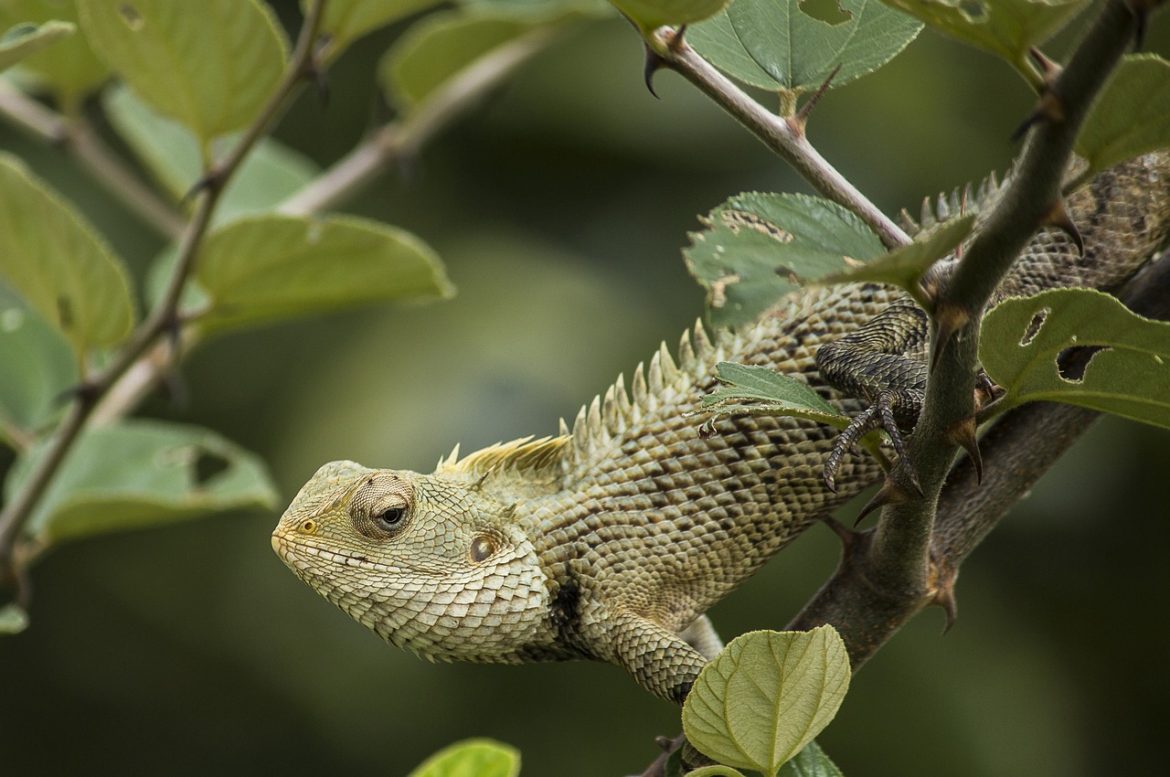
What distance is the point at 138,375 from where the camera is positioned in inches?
129

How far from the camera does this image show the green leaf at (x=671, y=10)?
1456 millimetres

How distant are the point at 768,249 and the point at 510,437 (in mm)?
3743

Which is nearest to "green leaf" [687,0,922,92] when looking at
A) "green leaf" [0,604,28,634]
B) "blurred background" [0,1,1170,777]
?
"green leaf" [0,604,28,634]

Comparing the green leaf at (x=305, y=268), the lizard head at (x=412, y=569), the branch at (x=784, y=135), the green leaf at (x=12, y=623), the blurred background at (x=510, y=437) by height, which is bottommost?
the blurred background at (x=510, y=437)

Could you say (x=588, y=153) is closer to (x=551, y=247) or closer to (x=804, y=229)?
(x=551, y=247)

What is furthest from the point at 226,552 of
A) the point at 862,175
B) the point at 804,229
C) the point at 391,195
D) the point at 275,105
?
the point at 804,229

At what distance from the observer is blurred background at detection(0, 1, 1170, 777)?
627 cm

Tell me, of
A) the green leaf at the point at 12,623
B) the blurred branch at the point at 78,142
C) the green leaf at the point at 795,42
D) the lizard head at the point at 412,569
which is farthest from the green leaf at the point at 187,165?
the green leaf at the point at 795,42

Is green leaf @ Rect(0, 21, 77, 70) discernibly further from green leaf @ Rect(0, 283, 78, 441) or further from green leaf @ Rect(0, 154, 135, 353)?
green leaf @ Rect(0, 283, 78, 441)

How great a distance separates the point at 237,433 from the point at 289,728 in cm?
157

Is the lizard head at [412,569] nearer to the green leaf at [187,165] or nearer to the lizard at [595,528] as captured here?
the lizard at [595,528]

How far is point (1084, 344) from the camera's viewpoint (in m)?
1.42

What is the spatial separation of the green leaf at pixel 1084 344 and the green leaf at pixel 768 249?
0.16 metres

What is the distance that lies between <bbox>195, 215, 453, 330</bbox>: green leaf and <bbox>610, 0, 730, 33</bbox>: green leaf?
4.11 feet
